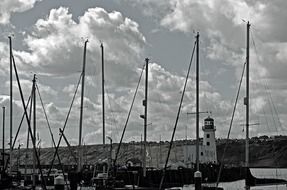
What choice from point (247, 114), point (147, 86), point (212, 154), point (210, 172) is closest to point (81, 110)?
point (147, 86)

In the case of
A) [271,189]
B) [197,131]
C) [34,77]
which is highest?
[34,77]

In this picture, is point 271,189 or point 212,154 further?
point 212,154

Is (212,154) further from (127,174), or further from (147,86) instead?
(147,86)

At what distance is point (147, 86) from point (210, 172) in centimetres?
3797

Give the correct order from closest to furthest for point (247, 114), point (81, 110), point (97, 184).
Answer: point (247, 114)
point (97, 184)
point (81, 110)

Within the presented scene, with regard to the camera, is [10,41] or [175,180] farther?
[175,180]

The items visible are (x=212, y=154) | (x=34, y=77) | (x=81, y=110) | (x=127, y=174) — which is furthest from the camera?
(x=212, y=154)

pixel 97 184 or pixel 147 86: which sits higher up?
pixel 147 86

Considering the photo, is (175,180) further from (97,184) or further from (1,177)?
(1,177)

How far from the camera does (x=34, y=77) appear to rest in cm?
6309

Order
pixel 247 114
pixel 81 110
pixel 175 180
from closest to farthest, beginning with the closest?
pixel 247 114 → pixel 81 110 → pixel 175 180

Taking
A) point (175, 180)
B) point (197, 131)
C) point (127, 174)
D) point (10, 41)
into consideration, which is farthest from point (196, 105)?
point (175, 180)

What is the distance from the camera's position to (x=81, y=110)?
72.0 m

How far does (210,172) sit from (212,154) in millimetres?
24490
